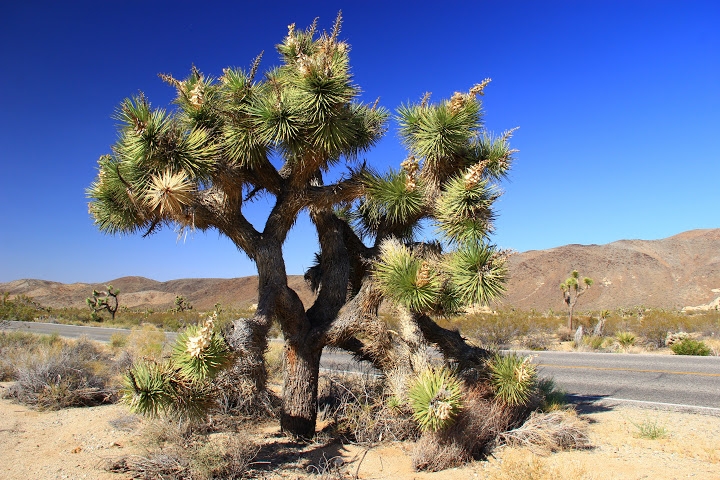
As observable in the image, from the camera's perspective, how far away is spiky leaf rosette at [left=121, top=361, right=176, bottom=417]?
477 centimetres

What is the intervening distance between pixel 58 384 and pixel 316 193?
6.04 metres

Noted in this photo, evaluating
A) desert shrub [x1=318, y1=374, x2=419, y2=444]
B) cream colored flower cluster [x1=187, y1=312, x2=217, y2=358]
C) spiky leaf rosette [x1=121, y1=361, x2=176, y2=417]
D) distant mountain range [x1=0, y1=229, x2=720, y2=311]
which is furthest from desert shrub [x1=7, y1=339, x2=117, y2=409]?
distant mountain range [x1=0, y1=229, x2=720, y2=311]

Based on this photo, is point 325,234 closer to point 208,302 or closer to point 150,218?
point 150,218

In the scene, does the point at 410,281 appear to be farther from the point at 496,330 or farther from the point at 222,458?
the point at 496,330

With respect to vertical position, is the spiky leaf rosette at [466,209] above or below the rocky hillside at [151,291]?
below

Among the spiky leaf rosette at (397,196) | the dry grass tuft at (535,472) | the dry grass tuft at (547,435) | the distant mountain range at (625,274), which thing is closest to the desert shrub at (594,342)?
the dry grass tuft at (547,435)

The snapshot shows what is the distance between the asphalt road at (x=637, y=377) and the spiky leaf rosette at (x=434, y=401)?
2039mm

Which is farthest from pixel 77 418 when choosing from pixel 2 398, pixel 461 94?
pixel 461 94

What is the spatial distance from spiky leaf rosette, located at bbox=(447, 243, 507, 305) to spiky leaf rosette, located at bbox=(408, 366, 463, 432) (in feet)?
2.99

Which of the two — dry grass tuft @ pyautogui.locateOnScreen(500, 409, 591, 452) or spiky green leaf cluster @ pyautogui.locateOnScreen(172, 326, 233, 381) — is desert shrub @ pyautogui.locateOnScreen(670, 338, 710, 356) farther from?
spiky green leaf cluster @ pyautogui.locateOnScreen(172, 326, 233, 381)

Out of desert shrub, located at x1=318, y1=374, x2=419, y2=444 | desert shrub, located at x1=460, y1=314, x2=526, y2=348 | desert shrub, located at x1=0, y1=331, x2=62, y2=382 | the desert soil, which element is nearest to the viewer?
the desert soil

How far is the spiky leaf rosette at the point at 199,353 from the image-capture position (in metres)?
4.84

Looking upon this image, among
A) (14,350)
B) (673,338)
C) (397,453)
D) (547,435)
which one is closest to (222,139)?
(397,453)

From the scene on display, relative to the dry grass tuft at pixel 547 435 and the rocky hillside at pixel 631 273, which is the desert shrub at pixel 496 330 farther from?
the rocky hillside at pixel 631 273
